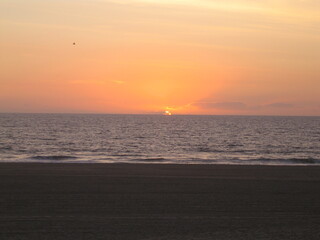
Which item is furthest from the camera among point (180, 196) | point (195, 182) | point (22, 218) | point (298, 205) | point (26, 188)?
point (195, 182)

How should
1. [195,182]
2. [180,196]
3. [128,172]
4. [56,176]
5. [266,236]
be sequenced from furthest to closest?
[128,172] → [56,176] → [195,182] → [180,196] → [266,236]

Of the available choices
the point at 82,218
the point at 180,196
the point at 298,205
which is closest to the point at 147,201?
the point at 180,196

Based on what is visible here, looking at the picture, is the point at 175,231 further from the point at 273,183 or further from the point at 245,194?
the point at 273,183

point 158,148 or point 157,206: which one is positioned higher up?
point 157,206

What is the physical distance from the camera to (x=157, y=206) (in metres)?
11.3

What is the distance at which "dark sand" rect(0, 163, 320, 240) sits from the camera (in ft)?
29.5

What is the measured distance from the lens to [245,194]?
13328 mm

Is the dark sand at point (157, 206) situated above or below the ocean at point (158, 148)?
above

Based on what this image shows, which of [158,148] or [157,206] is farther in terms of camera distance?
[158,148]

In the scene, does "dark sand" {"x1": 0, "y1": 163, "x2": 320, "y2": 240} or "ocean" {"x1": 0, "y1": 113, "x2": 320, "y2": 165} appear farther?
"ocean" {"x1": 0, "y1": 113, "x2": 320, "y2": 165}

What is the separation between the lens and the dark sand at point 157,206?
8.98 m

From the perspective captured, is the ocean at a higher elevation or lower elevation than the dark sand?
lower

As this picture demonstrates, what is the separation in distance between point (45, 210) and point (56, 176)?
6.32m

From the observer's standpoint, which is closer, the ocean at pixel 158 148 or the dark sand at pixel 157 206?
the dark sand at pixel 157 206
